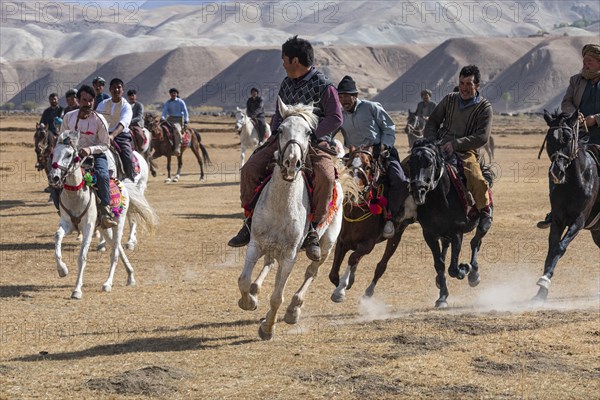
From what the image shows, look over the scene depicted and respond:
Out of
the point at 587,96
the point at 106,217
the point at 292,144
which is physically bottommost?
the point at 106,217

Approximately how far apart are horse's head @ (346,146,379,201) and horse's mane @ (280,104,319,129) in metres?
2.37

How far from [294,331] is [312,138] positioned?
1.97 metres

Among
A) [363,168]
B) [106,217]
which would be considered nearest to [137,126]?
[106,217]

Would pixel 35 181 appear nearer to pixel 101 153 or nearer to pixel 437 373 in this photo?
pixel 101 153

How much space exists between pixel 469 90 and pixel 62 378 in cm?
590

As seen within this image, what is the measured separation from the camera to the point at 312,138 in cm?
891

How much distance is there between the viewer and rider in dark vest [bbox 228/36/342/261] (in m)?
8.70

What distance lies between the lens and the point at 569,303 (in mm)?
11242

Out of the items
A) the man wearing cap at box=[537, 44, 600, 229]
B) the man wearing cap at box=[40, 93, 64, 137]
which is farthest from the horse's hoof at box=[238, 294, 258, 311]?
the man wearing cap at box=[40, 93, 64, 137]

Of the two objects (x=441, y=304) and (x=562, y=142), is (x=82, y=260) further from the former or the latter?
(x=562, y=142)

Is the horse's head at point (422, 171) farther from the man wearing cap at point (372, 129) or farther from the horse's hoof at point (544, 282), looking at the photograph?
the horse's hoof at point (544, 282)

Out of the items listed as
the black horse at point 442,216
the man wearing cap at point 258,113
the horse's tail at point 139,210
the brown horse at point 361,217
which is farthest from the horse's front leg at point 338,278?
the man wearing cap at point 258,113

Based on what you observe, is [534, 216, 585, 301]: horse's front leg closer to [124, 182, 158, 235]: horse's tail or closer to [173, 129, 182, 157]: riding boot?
[124, 182, 158, 235]: horse's tail

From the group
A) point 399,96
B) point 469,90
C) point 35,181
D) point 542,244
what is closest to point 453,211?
point 469,90
